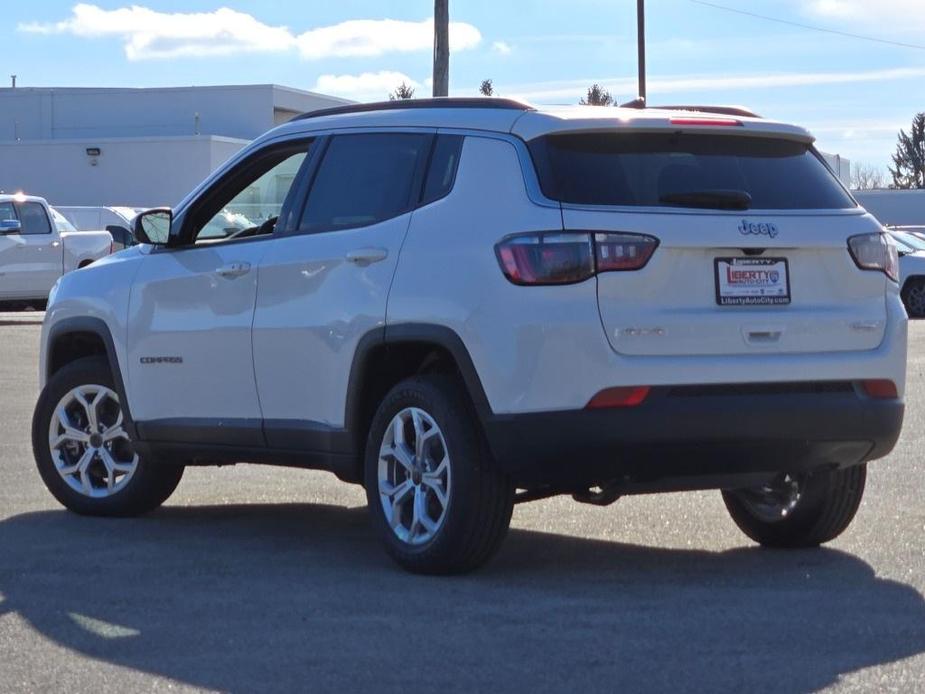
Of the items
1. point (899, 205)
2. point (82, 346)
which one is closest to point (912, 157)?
point (899, 205)

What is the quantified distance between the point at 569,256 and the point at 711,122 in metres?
0.95

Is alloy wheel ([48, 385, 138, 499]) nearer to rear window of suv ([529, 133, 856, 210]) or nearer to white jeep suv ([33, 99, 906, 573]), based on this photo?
white jeep suv ([33, 99, 906, 573])

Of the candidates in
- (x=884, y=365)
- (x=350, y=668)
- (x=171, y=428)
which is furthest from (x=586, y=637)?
(x=171, y=428)

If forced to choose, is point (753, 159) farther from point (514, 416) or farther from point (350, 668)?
point (350, 668)

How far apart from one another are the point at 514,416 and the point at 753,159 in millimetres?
1475

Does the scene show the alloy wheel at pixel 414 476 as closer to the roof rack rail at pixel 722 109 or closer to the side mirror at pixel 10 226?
the roof rack rail at pixel 722 109

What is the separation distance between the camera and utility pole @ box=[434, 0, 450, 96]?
29.7 m

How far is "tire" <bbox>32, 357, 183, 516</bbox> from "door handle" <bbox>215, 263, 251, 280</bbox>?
1.13 m

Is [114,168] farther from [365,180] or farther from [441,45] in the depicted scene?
[365,180]

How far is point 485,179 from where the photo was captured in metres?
7.10

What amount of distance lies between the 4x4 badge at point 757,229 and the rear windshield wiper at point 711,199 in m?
0.09

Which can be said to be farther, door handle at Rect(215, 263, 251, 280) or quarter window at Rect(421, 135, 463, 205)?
door handle at Rect(215, 263, 251, 280)

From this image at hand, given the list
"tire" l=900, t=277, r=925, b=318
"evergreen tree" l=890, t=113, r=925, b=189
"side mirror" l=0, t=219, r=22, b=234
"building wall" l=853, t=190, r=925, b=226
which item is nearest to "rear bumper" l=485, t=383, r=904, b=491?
"side mirror" l=0, t=219, r=22, b=234

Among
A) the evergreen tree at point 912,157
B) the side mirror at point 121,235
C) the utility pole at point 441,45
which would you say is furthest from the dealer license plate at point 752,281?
the evergreen tree at point 912,157
